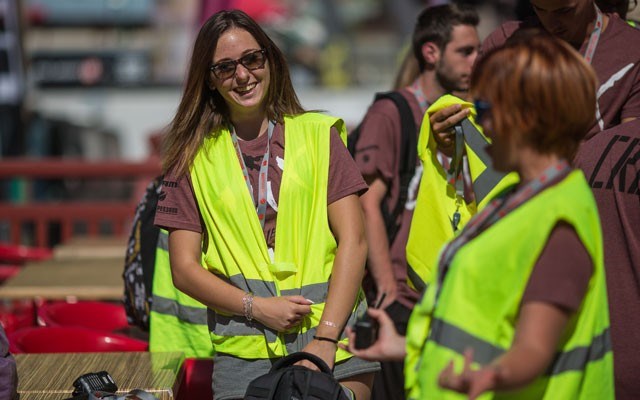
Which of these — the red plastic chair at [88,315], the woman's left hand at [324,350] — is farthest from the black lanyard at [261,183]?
the red plastic chair at [88,315]

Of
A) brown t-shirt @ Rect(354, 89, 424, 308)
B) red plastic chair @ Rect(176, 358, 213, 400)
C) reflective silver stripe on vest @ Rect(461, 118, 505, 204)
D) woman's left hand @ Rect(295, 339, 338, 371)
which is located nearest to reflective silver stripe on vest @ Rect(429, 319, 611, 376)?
woman's left hand @ Rect(295, 339, 338, 371)

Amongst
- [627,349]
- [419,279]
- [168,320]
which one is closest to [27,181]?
[168,320]

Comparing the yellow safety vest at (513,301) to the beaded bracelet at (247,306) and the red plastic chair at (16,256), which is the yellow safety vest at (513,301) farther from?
the red plastic chair at (16,256)

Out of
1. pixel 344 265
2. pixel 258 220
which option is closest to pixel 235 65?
pixel 258 220

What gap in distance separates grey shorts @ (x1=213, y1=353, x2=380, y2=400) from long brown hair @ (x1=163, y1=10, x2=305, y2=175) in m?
0.63

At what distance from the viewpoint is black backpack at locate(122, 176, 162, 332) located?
4.25 m

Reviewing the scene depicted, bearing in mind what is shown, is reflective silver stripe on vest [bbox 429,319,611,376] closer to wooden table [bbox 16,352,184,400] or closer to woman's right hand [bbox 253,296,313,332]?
woman's right hand [bbox 253,296,313,332]

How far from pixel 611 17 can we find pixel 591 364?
4.95ft

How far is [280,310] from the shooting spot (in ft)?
9.95

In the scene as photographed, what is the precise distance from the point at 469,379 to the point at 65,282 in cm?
397

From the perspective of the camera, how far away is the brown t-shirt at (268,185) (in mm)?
3184

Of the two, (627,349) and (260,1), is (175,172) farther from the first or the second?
(260,1)

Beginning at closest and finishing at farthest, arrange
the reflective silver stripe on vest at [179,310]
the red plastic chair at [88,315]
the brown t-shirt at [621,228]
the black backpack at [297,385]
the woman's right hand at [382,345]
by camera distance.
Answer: the woman's right hand at [382,345] → the black backpack at [297,385] → the brown t-shirt at [621,228] → the reflective silver stripe on vest at [179,310] → the red plastic chair at [88,315]

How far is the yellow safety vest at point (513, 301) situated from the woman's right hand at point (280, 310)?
74 centimetres
